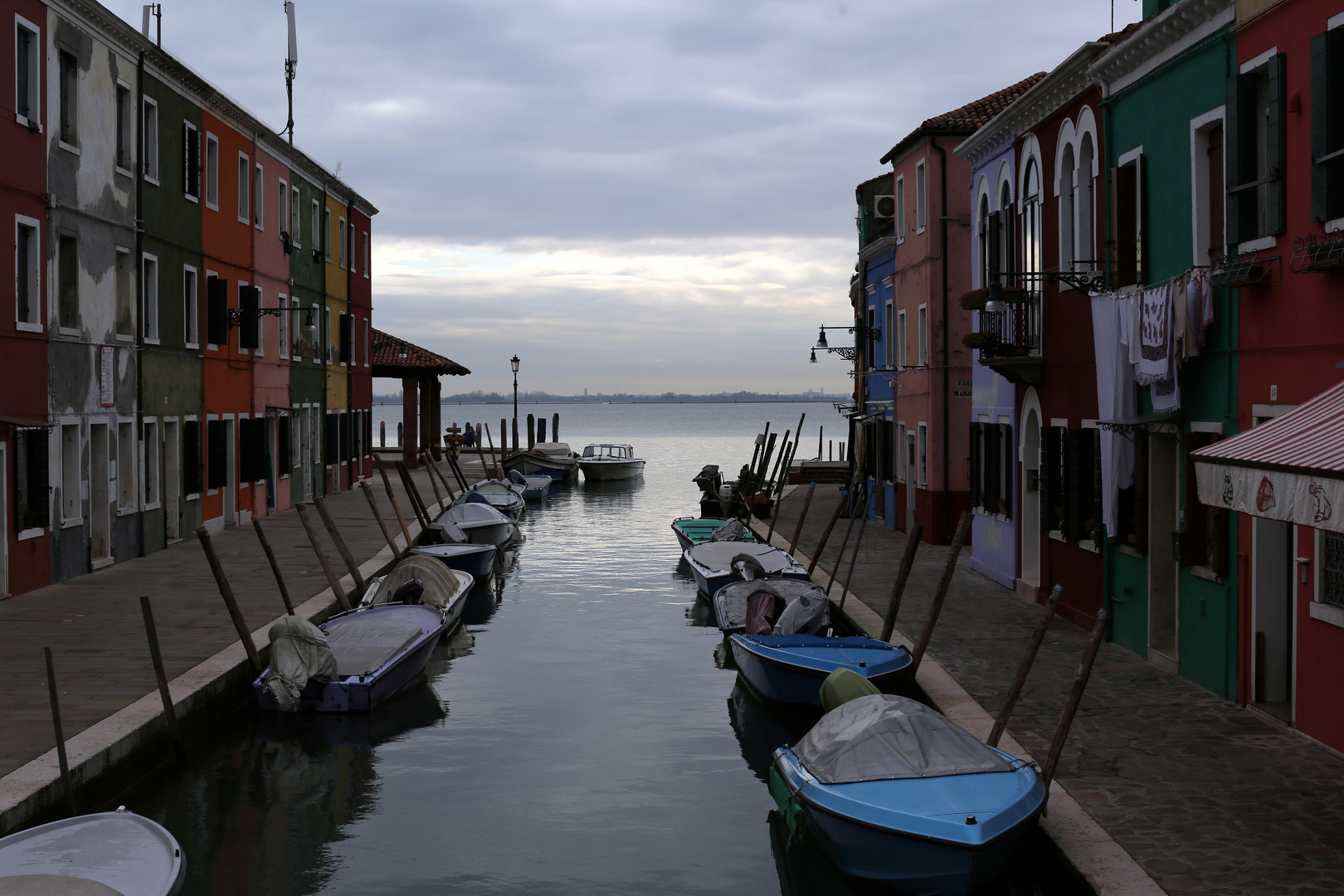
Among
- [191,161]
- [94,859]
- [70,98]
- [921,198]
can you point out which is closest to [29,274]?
[70,98]

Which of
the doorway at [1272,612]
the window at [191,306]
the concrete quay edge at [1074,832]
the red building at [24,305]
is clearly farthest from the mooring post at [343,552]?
the doorway at [1272,612]

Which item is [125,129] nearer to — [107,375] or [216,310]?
[107,375]

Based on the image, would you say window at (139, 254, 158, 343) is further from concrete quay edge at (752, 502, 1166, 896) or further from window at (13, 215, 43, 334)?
concrete quay edge at (752, 502, 1166, 896)

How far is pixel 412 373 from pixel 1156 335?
3744 cm

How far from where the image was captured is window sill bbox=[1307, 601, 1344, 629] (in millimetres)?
9395

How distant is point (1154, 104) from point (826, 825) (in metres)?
8.37

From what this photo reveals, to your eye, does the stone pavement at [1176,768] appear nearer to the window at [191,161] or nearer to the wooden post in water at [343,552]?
the wooden post in water at [343,552]

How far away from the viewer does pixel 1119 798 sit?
8828 millimetres

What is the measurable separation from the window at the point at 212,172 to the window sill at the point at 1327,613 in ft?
71.9

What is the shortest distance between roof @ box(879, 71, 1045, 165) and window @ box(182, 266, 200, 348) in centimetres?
1419

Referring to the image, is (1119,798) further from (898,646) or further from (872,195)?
(872,195)

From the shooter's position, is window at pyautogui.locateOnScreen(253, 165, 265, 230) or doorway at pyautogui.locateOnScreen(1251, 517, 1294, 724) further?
window at pyautogui.locateOnScreen(253, 165, 265, 230)

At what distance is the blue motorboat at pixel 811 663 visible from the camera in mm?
12773

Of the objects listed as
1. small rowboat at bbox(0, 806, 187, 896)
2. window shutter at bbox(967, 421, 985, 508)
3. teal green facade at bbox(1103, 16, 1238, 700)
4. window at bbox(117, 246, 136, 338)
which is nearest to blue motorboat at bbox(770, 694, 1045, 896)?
teal green facade at bbox(1103, 16, 1238, 700)
